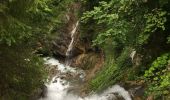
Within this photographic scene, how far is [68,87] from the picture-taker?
17609 millimetres

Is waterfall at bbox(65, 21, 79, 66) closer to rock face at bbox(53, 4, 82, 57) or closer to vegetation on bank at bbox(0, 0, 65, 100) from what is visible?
rock face at bbox(53, 4, 82, 57)

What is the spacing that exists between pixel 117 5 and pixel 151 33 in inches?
52.8

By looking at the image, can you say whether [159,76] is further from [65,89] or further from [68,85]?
[68,85]

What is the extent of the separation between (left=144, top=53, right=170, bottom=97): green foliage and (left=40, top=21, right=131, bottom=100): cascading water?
2.23 m

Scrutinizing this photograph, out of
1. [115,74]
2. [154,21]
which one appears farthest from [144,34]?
[115,74]

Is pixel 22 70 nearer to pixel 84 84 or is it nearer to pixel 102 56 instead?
pixel 84 84

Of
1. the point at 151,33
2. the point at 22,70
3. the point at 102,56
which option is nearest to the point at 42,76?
the point at 22,70

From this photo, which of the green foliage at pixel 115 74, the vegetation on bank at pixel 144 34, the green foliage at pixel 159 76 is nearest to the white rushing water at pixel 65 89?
the green foliage at pixel 115 74

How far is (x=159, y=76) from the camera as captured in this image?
9.65 meters

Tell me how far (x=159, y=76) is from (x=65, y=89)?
27.6 feet

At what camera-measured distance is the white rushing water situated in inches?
499

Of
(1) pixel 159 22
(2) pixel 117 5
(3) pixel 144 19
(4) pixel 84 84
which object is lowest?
(1) pixel 159 22

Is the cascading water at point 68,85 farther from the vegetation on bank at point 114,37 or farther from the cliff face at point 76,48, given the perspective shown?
the vegetation on bank at point 114,37

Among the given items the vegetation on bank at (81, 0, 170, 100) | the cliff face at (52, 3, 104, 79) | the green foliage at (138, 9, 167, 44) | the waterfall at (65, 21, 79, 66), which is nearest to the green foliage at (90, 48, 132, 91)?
the vegetation on bank at (81, 0, 170, 100)
